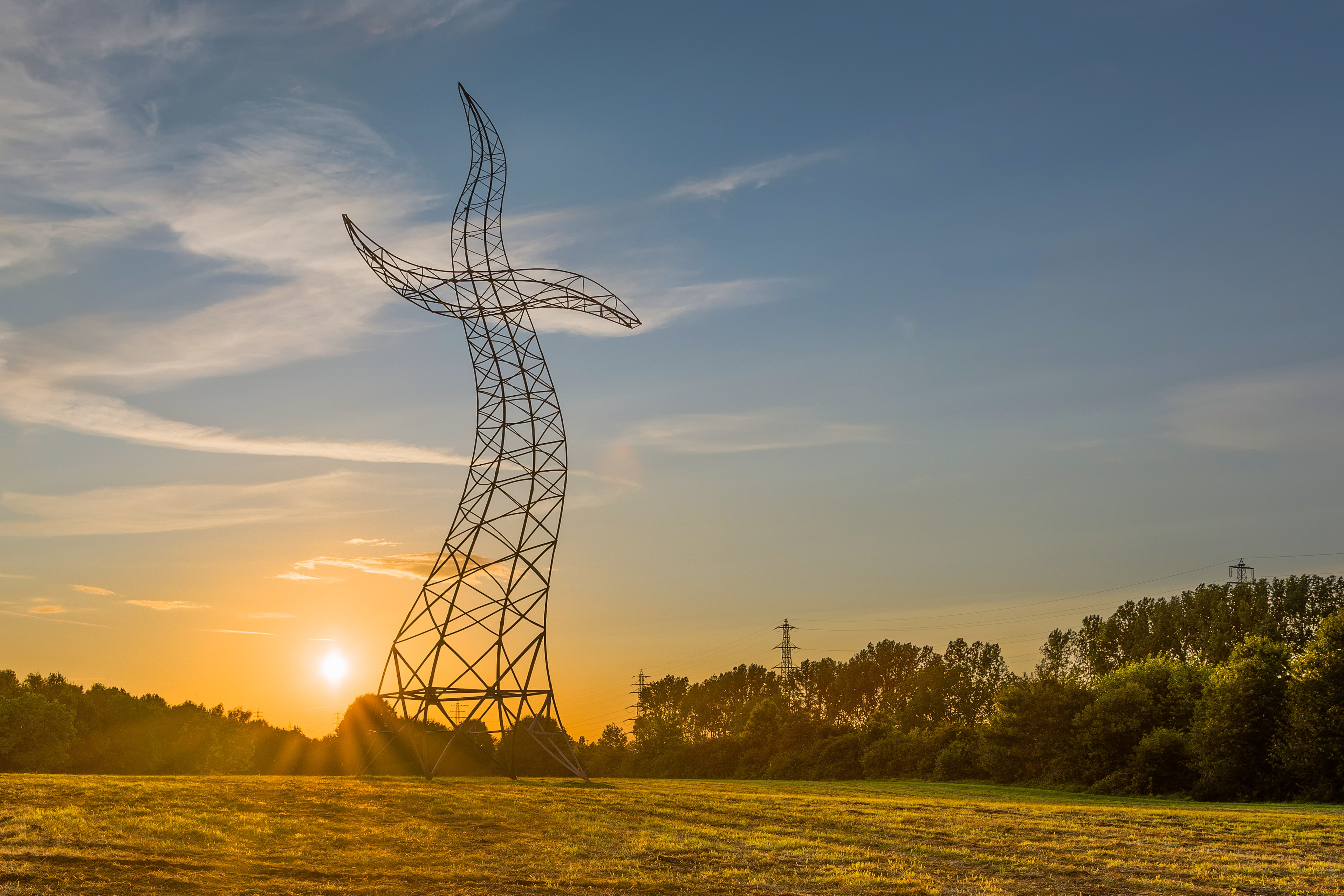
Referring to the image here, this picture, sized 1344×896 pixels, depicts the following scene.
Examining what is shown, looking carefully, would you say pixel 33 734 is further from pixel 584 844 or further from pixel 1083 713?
pixel 1083 713

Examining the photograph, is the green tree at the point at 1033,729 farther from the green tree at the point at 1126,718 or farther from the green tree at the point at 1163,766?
the green tree at the point at 1163,766

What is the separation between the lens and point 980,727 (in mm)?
71750

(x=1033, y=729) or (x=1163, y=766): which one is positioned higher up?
(x=1033, y=729)

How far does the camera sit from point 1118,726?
193 feet

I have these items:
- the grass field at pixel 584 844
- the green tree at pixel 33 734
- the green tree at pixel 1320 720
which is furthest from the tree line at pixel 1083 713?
the green tree at pixel 33 734

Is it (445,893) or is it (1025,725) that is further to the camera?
(1025,725)

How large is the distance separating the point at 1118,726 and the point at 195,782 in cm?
5138

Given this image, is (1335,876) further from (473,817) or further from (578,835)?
(473,817)

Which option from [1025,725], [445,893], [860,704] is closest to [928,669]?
[860,704]

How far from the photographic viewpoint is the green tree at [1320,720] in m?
45.8

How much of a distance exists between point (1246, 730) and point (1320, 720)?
13.6 ft

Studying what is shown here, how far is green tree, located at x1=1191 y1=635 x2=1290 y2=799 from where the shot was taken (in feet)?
162

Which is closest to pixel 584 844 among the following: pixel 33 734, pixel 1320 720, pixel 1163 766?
pixel 1320 720

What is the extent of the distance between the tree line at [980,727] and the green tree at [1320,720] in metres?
0.08
